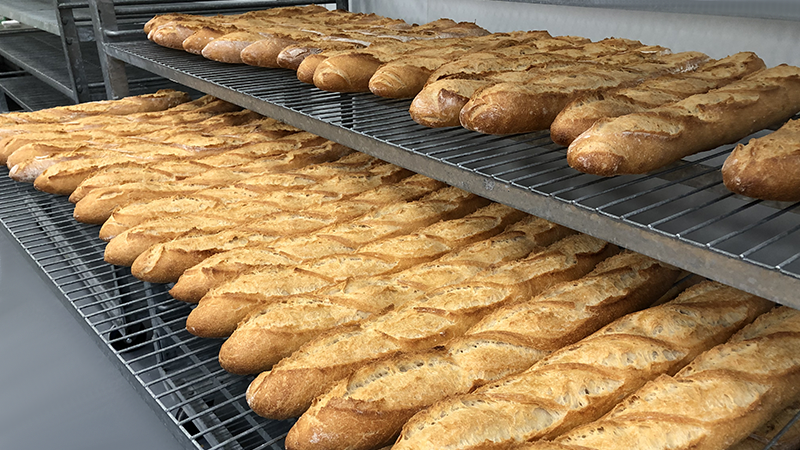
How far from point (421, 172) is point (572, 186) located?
0.38 metres

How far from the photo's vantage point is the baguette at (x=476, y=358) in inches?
44.7

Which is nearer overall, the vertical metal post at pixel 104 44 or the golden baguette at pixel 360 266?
the golden baguette at pixel 360 266

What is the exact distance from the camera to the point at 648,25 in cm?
249

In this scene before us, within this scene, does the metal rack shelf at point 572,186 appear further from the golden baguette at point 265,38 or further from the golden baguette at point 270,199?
the golden baguette at point 270,199

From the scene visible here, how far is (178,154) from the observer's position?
244 centimetres

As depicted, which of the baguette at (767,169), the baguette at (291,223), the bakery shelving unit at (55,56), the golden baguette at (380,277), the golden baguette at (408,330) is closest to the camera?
the baguette at (767,169)

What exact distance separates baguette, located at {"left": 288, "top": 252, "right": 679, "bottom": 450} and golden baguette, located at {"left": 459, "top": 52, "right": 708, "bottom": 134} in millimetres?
416

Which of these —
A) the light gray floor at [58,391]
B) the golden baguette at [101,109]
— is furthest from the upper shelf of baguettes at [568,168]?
the light gray floor at [58,391]

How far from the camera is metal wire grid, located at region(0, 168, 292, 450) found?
1330 mm

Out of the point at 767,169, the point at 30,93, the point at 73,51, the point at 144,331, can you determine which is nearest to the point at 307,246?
the point at 144,331

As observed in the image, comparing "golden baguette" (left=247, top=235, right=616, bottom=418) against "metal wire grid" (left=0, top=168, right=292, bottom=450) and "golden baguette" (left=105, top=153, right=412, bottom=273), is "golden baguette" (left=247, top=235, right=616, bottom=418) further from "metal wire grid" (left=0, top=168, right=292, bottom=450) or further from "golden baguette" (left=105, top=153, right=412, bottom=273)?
"golden baguette" (left=105, top=153, right=412, bottom=273)

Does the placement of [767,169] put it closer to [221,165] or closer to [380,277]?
[380,277]

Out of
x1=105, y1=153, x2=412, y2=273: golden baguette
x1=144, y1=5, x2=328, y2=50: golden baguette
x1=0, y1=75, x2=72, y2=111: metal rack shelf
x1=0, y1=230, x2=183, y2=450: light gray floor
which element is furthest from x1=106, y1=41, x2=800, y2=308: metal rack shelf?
x1=0, y1=75, x2=72, y2=111: metal rack shelf

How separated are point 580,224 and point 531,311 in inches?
10.7
